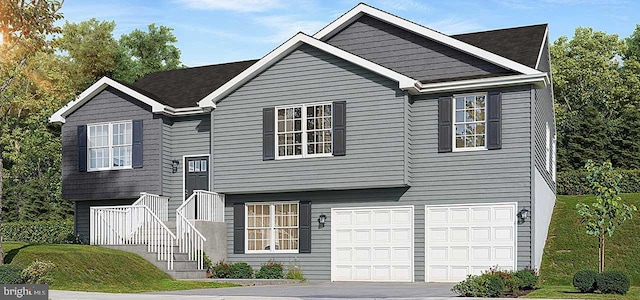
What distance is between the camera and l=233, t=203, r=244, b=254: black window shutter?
2670 cm

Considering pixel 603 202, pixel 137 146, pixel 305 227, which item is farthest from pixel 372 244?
pixel 137 146

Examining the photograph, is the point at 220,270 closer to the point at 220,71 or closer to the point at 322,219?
the point at 322,219

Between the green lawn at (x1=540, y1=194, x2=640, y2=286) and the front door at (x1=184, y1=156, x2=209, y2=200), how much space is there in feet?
37.8

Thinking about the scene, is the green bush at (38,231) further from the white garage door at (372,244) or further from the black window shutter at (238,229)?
the white garage door at (372,244)

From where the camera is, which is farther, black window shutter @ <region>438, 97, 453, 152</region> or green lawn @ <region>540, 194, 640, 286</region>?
green lawn @ <region>540, 194, 640, 286</region>

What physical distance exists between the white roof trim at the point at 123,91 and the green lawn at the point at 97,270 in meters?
6.07

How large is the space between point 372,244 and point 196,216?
5.82m

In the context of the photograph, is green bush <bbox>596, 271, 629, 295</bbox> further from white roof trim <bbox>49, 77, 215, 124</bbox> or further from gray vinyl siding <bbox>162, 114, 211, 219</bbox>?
gray vinyl siding <bbox>162, 114, 211, 219</bbox>

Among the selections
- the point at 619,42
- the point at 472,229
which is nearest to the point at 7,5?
the point at 472,229

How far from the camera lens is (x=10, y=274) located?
728 inches

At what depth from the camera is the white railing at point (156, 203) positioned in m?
26.9

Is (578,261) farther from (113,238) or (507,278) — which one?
(113,238)

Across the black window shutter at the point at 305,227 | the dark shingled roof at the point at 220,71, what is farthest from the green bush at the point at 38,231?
the black window shutter at the point at 305,227

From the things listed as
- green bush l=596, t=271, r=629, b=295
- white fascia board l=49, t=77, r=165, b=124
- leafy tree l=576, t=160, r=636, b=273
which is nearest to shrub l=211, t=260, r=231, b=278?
white fascia board l=49, t=77, r=165, b=124
